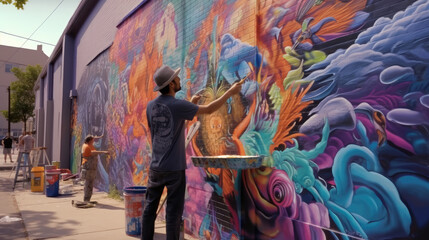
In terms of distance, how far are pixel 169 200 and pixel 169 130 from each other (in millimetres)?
699

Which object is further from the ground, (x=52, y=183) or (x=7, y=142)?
(x=7, y=142)

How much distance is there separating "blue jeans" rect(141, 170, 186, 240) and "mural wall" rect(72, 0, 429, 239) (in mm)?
864

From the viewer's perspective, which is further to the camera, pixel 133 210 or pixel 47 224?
pixel 47 224

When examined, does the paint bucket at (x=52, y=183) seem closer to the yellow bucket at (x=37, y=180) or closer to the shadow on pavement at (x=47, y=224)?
the yellow bucket at (x=37, y=180)

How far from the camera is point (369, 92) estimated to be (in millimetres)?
2559

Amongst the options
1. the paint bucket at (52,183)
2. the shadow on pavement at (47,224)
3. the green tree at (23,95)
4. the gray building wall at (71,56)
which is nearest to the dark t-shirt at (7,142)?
the gray building wall at (71,56)

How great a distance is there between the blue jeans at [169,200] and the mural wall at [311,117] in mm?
864

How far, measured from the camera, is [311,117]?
3.02 meters

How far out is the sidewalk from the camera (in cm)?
498

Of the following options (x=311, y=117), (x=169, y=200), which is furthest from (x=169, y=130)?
(x=311, y=117)

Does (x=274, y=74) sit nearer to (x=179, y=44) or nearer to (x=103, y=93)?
(x=179, y=44)

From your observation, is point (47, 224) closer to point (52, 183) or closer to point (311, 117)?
point (52, 183)

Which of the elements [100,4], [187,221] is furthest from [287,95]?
[100,4]

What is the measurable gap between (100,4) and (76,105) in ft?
14.6
